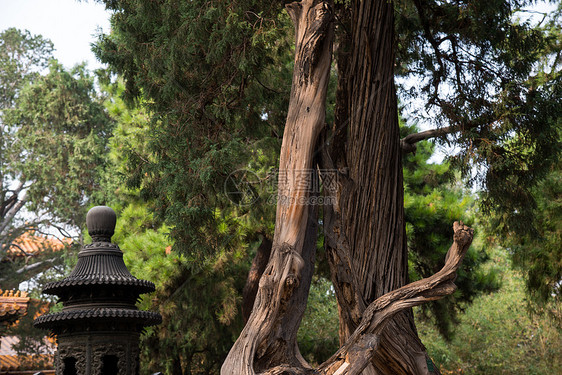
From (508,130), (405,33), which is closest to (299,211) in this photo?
(508,130)

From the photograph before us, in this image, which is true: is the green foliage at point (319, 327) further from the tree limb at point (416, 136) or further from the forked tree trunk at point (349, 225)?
the forked tree trunk at point (349, 225)

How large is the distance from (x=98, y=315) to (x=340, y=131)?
100 inches

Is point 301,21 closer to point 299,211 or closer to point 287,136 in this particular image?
point 287,136

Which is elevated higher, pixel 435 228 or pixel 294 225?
pixel 435 228

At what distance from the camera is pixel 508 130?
4957 millimetres

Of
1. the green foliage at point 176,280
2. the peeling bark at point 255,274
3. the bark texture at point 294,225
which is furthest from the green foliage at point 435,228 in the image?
the bark texture at point 294,225

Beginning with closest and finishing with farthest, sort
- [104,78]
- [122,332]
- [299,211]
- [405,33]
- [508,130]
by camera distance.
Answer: [299,211] → [122,332] → [508,130] → [405,33] → [104,78]

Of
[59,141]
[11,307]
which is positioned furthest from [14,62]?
[11,307]

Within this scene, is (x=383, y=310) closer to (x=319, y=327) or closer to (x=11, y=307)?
(x=11, y=307)

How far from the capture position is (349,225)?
4.71 m

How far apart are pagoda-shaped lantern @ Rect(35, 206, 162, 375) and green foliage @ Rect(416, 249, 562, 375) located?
9.44m

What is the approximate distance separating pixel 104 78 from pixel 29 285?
37.2 ft

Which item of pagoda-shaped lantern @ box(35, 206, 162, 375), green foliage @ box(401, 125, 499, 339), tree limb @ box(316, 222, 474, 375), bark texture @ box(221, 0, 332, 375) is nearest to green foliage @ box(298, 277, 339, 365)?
green foliage @ box(401, 125, 499, 339)

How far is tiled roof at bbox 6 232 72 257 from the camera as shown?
15.7m
